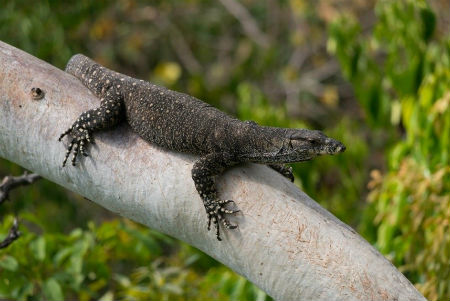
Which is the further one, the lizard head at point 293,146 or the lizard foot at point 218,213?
the lizard head at point 293,146

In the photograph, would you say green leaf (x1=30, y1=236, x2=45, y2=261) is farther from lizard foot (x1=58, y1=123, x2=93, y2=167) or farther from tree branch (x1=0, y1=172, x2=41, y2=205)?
lizard foot (x1=58, y1=123, x2=93, y2=167)

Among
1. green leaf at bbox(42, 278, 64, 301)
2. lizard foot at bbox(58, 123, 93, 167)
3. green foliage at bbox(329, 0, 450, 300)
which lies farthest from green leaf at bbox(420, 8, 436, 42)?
green leaf at bbox(42, 278, 64, 301)

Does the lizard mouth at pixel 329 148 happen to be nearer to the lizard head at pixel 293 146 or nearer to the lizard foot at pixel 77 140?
the lizard head at pixel 293 146

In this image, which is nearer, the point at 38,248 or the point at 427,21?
A: the point at 38,248

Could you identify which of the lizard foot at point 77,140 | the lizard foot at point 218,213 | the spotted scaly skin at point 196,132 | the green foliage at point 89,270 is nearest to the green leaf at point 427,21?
the spotted scaly skin at point 196,132

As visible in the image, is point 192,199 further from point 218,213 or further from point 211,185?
point 218,213

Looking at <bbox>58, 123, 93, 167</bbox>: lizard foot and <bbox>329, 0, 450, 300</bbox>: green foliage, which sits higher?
<bbox>329, 0, 450, 300</bbox>: green foliage

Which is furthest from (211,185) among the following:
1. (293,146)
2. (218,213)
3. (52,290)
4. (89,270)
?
(89,270)
